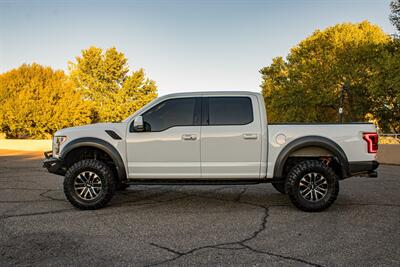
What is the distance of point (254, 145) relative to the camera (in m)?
6.20

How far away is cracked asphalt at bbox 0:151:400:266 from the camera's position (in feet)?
13.0

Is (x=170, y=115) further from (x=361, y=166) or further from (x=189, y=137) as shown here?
(x=361, y=166)

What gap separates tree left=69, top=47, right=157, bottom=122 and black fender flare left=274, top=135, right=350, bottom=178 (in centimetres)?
4567

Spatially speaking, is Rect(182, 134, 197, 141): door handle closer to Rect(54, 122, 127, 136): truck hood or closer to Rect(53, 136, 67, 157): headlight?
Rect(54, 122, 127, 136): truck hood

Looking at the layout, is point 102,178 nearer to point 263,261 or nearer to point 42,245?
point 42,245

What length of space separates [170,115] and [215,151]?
99 cm

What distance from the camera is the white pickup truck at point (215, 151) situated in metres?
6.18

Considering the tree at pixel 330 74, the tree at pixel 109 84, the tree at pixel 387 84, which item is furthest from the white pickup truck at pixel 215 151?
the tree at pixel 109 84

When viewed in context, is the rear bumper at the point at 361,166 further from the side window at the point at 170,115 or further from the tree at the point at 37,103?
the tree at the point at 37,103

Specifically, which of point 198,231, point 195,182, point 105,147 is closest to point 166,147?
point 195,182

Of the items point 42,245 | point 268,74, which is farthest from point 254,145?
point 268,74

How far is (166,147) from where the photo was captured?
6.27 meters

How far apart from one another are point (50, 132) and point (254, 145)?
35.2 meters

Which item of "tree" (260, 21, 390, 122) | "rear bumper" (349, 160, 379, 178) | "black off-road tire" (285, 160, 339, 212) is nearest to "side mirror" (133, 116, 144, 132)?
"black off-road tire" (285, 160, 339, 212)
